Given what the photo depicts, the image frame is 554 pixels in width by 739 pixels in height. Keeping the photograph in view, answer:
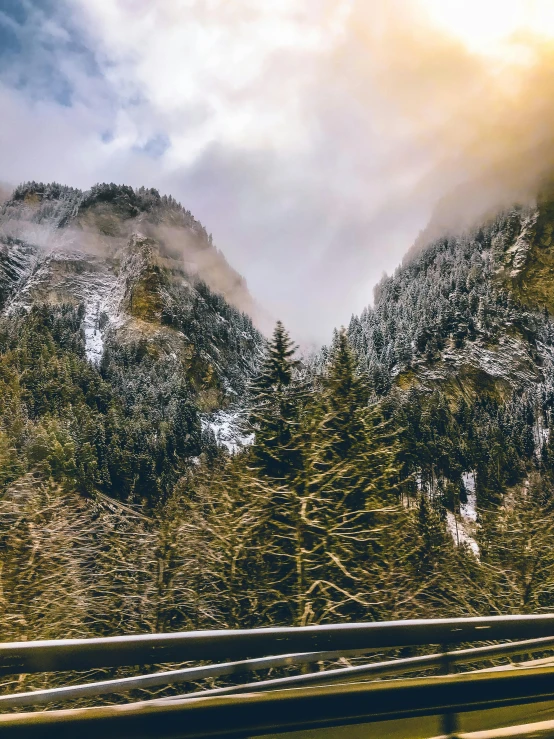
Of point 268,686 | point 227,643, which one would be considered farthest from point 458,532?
point 227,643

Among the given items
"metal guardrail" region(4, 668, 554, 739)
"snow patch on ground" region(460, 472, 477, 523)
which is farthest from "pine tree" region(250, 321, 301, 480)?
"snow patch on ground" region(460, 472, 477, 523)

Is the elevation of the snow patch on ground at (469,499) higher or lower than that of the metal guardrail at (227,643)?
higher

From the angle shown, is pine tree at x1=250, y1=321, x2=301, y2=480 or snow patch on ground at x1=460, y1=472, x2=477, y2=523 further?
snow patch on ground at x1=460, y1=472, x2=477, y2=523

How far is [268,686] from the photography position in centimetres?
341

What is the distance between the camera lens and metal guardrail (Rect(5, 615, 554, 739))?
105 inches

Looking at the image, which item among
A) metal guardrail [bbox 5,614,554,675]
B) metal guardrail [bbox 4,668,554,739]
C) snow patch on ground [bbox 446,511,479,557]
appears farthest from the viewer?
snow patch on ground [bbox 446,511,479,557]

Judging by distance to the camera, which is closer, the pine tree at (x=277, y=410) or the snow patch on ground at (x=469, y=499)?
the pine tree at (x=277, y=410)

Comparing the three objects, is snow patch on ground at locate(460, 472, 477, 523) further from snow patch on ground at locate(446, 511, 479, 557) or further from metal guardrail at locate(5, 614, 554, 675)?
metal guardrail at locate(5, 614, 554, 675)

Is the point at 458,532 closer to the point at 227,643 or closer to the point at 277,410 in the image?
the point at 277,410

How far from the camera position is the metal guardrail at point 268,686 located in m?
2.68

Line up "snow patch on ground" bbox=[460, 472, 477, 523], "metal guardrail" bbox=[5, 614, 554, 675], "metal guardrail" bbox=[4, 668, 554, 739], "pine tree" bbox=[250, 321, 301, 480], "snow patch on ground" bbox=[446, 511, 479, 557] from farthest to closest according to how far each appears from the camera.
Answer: "snow patch on ground" bbox=[460, 472, 477, 523] → "snow patch on ground" bbox=[446, 511, 479, 557] → "pine tree" bbox=[250, 321, 301, 480] → "metal guardrail" bbox=[5, 614, 554, 675] → "metal guardrail" bbox=[4, 668, 554, 739]

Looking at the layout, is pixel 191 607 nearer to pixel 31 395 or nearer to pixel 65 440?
pixel 65 440

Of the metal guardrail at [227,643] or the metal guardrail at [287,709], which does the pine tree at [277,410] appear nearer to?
the metal guardrail at [227,643]

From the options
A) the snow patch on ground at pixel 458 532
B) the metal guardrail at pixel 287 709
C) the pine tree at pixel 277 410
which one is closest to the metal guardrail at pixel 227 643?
the metal guardrail at pixel 287 709
